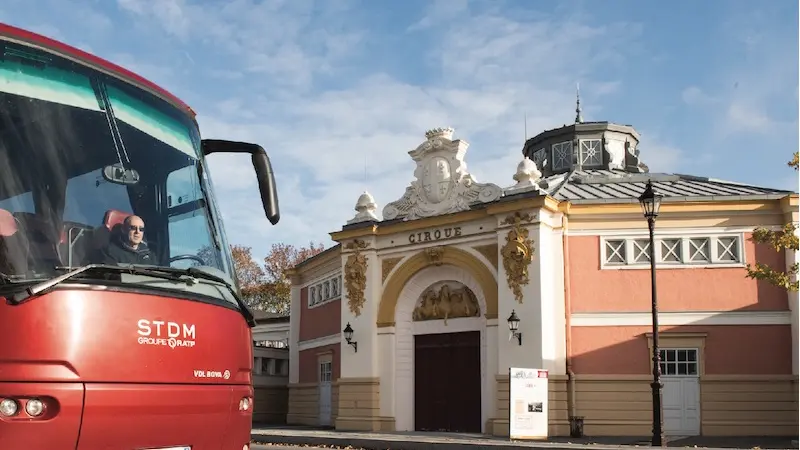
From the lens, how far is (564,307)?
21.9 meters

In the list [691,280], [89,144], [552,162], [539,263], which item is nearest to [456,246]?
[539,263]

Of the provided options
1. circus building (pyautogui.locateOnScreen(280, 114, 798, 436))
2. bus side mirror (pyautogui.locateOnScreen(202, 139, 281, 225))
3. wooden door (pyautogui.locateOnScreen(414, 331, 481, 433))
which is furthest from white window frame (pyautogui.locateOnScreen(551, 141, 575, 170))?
bus side mirror (pyautogui.locateOnScreen(202, 139, 281, 225))

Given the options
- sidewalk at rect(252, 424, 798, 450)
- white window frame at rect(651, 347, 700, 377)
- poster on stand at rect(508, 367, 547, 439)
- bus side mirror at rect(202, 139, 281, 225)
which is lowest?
sidewalk at rect(252, 424, 798, 450)

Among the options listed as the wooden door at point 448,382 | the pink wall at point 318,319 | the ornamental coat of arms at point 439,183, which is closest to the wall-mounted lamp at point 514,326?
the wooden door at point 448,382

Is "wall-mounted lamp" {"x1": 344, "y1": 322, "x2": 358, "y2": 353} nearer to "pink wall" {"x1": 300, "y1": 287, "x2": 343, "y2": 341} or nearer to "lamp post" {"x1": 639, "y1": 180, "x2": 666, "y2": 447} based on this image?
"pink wall" {"x1": 300, "y1": 287, "x2": 343, "y2": 341}

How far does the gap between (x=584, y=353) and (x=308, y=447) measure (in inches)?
295

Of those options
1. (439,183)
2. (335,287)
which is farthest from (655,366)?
(335,287)

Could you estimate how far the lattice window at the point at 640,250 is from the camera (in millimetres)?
21906

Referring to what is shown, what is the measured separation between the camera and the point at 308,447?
64.0ft

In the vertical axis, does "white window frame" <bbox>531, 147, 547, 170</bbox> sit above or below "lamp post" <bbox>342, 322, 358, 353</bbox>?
above

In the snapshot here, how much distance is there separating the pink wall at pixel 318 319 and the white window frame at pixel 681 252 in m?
9.35

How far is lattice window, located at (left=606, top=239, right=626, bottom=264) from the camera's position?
870 inches

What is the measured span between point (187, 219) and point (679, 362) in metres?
18.2

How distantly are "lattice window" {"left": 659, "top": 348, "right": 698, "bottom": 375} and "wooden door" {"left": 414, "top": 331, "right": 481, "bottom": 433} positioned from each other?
192 inches
